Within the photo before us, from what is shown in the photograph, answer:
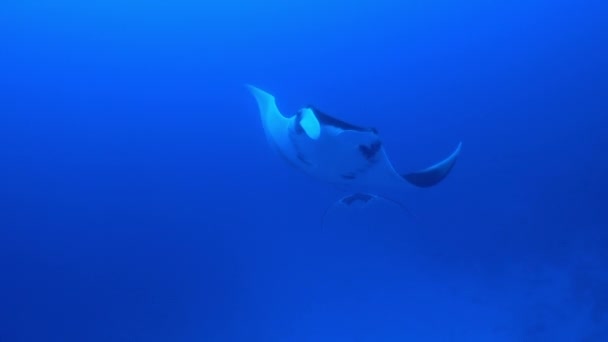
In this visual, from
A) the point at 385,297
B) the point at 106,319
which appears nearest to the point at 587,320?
the point at 385,297

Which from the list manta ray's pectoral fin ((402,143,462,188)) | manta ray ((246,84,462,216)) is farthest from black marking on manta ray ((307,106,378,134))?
manta ray's pectoral fin ((402,143,462,188))

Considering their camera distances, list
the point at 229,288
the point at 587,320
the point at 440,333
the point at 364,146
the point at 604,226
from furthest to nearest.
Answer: the point at 229,288, the point at 604,226, the point at 440,333, the point at 587,320, the point at 364,146

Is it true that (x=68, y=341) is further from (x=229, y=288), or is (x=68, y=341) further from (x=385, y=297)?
(x=385, y=297)

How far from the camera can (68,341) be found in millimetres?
5492

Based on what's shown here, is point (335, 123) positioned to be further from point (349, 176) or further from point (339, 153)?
point (349, 176)

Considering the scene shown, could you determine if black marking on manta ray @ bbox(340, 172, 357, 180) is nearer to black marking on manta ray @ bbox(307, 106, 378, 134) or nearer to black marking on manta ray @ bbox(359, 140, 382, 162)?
black marking on manta ray @ bbox(359, 140, 382, 162)

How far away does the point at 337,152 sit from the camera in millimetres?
2439

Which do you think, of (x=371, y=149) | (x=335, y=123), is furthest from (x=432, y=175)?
(x=335, y=123)

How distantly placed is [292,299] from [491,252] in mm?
2325

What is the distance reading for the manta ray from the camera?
2.29 m

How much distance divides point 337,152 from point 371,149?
0.52 feet

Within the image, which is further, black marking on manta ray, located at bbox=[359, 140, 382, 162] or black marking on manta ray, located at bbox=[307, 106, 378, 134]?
black marking on manta ray, located at bbox=[359, 140, 382, 162]

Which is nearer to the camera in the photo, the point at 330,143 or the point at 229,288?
the point at 330,143

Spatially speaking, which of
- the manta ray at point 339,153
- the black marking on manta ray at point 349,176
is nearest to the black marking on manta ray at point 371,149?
the manta ray at point 339,153
